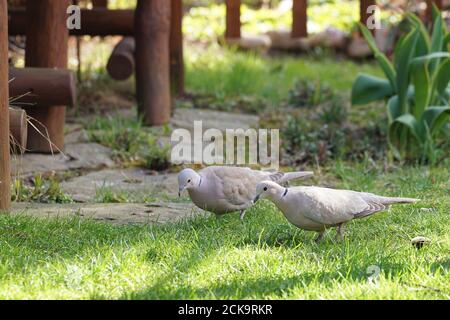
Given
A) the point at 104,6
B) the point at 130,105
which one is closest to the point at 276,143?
the point at 130,105

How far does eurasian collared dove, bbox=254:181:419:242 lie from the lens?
161 inches

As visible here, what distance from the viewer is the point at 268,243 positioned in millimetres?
4223

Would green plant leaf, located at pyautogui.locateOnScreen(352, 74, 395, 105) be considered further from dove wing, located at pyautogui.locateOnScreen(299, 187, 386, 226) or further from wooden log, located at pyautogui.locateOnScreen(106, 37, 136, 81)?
dove wing, located at pyautogui.locateOnScreen(299, 187, 386, 226)

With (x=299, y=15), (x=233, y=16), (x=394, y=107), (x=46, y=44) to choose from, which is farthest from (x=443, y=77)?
(x=46, y=44)

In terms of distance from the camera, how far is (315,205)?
4086 mm

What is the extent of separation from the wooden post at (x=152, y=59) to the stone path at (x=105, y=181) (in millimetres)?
215

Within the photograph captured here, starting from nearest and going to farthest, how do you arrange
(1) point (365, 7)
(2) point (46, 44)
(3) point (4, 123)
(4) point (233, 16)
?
(3) point (4, 123) < (2) point (46, 44) < (1) point (365, 7) < (4) point (233, 16)

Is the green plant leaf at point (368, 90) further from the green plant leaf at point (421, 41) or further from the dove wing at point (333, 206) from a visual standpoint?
the dove wing at point (333, 206)

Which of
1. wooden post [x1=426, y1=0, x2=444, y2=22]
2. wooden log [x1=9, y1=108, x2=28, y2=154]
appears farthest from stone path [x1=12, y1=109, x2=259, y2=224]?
wooden post [x1=426, y1=0, x2=444, y2=22]

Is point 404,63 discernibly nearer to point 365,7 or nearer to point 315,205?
point 365,7

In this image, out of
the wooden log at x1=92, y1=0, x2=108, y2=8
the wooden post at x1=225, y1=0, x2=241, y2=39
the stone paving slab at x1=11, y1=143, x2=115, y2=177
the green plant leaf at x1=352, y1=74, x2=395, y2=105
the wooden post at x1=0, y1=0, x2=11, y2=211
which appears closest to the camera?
the wooden post at x1=0, y1=0, x2=11, y2=211

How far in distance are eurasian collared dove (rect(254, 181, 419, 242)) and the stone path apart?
83 centimetres

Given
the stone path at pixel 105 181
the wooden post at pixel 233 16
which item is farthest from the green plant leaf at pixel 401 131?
the wooden post at pixel 233 16

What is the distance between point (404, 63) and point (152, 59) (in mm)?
1959
